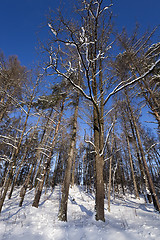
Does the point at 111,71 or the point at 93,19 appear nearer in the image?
the point at 93,19

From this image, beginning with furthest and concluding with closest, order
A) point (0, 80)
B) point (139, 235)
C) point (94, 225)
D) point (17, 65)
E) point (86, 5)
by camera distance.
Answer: point (17, 65) → point (0, 80) → point (86, 5) → point (94, 225) → point (139, 235)

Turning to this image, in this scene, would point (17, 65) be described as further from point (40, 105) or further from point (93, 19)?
point (93, 19)

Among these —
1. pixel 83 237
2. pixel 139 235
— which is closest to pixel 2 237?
pixel 83 237

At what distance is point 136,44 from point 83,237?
355 inches

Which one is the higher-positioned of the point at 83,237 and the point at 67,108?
the point at 67,108

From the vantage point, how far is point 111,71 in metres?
6.13

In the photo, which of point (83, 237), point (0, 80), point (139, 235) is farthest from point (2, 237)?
point (0, 80)

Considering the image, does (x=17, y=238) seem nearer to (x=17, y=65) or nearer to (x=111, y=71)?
(x=111, y=71)

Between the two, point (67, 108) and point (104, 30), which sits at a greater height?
point (104, 30)

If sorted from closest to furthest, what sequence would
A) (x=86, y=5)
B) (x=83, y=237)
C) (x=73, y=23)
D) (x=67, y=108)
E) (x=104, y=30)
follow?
1. (x=83, y=237)
2. (x=73, y=23)
3. (x=86, y=5)
4. (x=104, y=30)
5. (x=67, y=108)

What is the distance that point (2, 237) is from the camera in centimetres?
335

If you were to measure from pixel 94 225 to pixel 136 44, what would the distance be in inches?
347

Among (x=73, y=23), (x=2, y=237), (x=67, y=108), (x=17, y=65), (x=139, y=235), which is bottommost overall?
(x=2, y=237)

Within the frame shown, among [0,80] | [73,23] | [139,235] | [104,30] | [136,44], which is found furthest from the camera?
[0,80]
